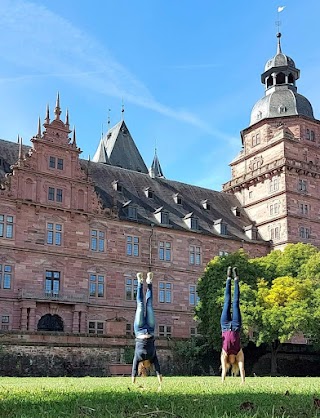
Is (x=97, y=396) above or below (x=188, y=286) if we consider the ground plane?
below

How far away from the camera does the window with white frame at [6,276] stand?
36.8m

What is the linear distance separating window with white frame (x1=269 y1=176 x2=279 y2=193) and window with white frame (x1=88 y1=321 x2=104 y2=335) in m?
19.0

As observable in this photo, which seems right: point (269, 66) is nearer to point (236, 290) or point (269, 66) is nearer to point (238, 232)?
point (238, 232)

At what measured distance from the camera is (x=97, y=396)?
31.9 ft

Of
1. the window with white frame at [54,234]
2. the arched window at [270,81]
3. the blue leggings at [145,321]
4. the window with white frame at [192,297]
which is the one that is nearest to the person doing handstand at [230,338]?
the blue leggings at [145,321]

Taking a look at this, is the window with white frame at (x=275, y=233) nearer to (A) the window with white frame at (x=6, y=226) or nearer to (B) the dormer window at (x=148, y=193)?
(B) the dormer window at (x=148, y=193)

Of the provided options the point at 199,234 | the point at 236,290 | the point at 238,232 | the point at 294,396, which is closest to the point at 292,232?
the point at 238,232

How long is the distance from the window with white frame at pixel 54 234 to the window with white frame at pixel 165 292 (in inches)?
334

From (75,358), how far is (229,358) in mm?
14279

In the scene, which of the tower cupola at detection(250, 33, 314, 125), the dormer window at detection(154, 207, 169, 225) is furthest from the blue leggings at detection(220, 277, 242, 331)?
the tower cupola at detection(250, 33, 314, 125)

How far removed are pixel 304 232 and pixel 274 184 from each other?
4673 mm

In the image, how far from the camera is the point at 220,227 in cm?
4769

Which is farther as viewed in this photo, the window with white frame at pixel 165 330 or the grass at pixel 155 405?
the window with white frame at pixel 165 330

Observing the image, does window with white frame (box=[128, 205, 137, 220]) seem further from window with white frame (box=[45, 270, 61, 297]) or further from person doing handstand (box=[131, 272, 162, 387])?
person doing handstand (box=[131, 272, 162, 387])
